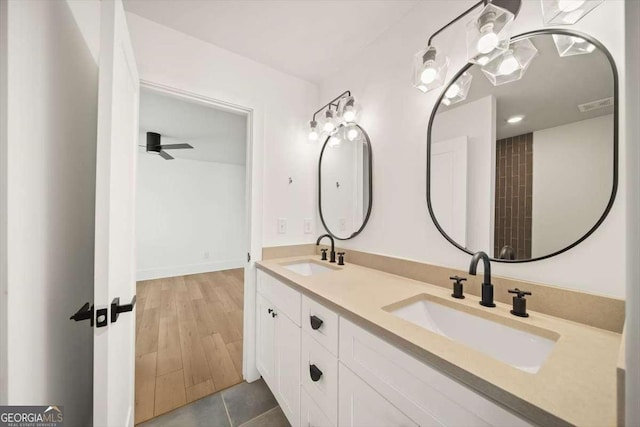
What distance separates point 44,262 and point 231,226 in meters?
4.44

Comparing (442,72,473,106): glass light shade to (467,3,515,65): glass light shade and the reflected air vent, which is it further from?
the reflected air vent

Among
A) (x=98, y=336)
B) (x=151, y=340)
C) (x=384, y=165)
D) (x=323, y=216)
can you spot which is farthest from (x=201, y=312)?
(x=384, y=165)

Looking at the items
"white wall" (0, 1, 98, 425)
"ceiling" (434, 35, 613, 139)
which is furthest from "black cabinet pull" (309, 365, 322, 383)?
"ceiling" (434, 35, 613, 139)

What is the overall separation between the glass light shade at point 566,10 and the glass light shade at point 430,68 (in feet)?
1.13

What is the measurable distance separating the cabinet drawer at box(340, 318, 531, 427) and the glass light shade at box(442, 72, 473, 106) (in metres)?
1.13

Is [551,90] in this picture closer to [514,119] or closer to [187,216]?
[514,119]

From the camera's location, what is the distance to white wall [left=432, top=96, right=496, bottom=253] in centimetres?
97

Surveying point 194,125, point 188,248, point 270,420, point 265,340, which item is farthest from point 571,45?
point 188,248

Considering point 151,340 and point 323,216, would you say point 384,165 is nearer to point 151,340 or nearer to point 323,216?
point 323,216

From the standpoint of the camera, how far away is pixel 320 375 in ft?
3.13

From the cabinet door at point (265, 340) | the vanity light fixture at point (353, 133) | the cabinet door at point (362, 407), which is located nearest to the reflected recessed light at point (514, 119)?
the vanity light fixture at point (353, 133)

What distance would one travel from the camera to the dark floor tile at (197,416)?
4.25 feet

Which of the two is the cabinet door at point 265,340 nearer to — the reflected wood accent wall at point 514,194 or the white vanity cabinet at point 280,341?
the white vanity cabinet at point 280,341

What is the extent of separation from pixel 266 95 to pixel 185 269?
399cm
